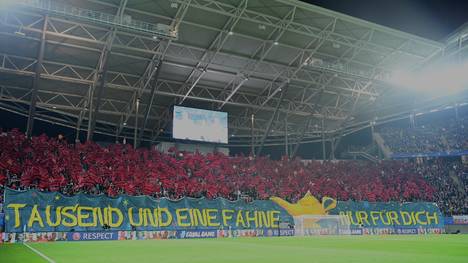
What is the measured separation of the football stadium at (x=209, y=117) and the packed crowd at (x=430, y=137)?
0.39 metres

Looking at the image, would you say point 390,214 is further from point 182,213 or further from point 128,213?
point 128,213

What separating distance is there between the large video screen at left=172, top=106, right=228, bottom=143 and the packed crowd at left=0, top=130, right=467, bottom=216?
1.97 meters

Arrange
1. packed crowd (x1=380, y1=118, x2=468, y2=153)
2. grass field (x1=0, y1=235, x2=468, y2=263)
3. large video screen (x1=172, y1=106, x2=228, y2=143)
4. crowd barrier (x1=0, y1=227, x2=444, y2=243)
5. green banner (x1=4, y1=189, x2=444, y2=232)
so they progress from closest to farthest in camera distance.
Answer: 1. grass field (x1=0, y1=235, x2=468, y2=263)
2. crowd barrier (x1=0, y1=227, x2=444, y2=243)
3. green banner (x1=4, y1=189, x2=444, y2=232)
4. large video screen (x1=172, y1=106, x2=228, y2=143)
5. packed crowd (x1=380, y1=118, x2=468, y2=153)

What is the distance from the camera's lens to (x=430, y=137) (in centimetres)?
4344

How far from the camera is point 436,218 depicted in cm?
2886

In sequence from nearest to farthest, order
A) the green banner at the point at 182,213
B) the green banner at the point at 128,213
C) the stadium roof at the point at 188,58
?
1. the green banner at the point at 128,213
2. the green banner at the point at 182,213
3. the stadium roof at the point at 188,58

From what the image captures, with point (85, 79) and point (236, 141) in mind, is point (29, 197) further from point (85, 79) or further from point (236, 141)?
point (236, 141)

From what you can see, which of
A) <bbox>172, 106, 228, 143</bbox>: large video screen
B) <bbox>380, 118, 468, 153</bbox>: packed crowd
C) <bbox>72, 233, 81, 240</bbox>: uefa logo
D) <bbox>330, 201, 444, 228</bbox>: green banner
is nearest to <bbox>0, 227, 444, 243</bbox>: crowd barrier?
<bbox>72, 233, 81, 240</bbox>: uefa logo

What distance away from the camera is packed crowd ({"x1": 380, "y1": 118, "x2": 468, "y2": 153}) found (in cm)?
4138

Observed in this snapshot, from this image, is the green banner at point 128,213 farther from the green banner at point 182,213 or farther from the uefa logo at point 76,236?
the uefa logo at point 76,236

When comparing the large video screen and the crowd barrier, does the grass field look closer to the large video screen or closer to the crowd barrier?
the crowd barrier

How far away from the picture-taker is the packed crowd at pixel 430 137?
41.4 m

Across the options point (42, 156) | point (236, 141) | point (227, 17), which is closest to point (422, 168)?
point (236, 141)

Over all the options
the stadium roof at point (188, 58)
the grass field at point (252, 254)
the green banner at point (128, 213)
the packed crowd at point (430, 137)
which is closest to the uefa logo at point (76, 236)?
the green banner at point (128, 213)
